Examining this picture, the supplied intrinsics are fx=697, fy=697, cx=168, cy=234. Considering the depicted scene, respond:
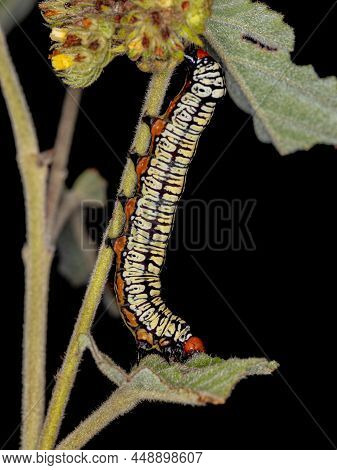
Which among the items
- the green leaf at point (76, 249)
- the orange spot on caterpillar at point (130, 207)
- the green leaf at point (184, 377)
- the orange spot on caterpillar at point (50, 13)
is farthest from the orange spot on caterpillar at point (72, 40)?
the green leaf at point (76, 249)

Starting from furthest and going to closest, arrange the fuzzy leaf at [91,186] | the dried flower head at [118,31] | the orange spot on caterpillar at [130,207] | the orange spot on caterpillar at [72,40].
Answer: the fuzzy leaf at [91,186], the orange spot on caterpillar at [130,207], the orange spot on caterpillar at [72,40], the dried flower head at [118,31]

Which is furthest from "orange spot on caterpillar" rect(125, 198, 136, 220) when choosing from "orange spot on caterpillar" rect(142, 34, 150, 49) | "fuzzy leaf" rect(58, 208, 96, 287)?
"fuzzy leaf" rect(58, 208, 96, 287)

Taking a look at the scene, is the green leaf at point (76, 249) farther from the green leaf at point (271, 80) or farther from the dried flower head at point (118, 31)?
the green leaf at point (271, 80)

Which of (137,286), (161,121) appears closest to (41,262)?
(137,286)

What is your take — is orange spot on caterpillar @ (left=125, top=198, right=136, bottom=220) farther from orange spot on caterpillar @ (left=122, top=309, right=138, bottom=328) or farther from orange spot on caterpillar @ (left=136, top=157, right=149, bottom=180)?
orange spot on caterpillar @ (left=122, top=309, right=138, bottom=328)

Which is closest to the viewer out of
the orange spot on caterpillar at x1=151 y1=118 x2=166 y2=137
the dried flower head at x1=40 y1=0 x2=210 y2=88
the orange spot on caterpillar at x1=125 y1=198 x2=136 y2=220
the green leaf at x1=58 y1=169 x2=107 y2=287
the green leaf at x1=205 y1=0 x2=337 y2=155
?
the green leaf at x1=205 y1=0 x2=337 y2=155

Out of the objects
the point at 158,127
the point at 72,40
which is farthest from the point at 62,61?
the point at 158,127
